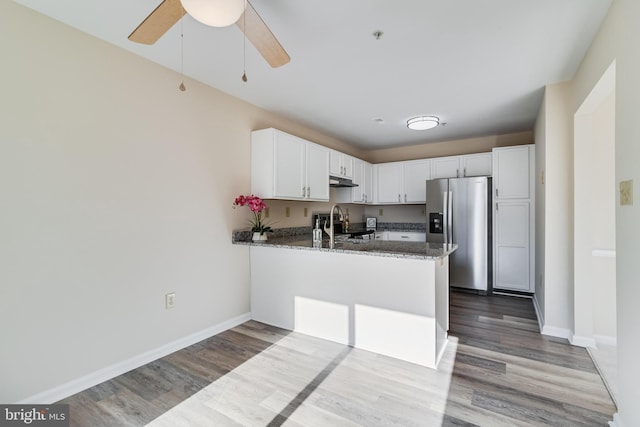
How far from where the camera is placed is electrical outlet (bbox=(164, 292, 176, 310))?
2.49 m

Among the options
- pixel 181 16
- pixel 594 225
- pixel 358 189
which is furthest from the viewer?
pixel 358 189

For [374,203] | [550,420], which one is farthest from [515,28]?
[374,203]

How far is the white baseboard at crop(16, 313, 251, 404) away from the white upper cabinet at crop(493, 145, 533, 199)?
154 inches

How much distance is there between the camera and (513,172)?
4.07m

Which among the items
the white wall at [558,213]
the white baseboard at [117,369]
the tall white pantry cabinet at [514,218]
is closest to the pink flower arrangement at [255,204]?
the white baseboard at [117,369]

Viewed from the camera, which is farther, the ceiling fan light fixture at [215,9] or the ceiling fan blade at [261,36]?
the ceiling fan blade at [261,36]

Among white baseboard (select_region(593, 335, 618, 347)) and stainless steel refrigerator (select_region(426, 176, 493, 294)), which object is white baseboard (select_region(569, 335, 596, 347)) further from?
stainless steel refrigerator (select_region(426, 176, 493, 294))

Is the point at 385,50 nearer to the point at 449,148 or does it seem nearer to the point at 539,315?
the point at 539,315

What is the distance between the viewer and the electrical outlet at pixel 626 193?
4.73 ft

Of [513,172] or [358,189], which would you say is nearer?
[513,172]

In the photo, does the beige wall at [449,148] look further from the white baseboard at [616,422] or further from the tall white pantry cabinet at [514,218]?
the white baseboard at [616,422]

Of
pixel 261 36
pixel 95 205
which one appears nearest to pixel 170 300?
pixel 95 205

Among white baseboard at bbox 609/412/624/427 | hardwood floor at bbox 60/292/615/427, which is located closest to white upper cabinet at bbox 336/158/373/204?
hardwood floor at bbox 60/292/615/427

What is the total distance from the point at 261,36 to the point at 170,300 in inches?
83.9
